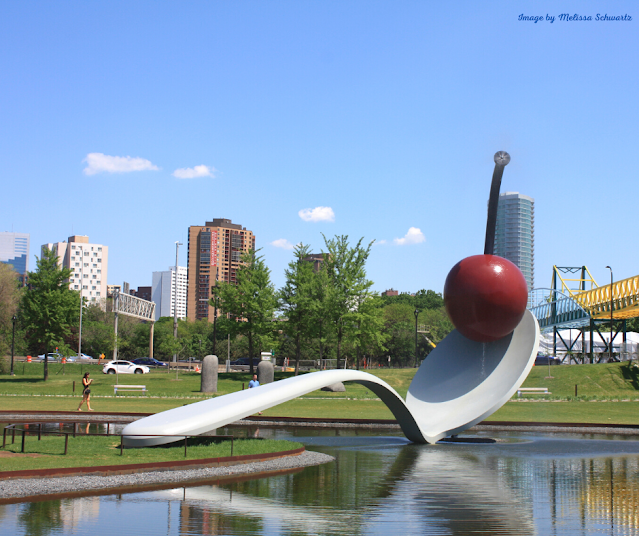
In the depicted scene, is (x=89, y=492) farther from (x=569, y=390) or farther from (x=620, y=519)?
(x=569, y=390)

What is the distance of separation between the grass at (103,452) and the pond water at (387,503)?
5.90ft

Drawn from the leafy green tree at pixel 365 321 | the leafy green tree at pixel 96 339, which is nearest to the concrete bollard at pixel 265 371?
the leafy green tree at pixel 365 321

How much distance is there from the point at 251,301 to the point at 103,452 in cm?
3149

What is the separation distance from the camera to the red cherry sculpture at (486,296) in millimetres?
17828

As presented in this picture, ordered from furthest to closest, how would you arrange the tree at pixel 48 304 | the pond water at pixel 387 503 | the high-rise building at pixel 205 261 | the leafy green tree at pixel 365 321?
the high-rise building at pixel 205 261, the tree at pixel 48 304, the leafy green tree at pixel 365 321, the pond water at pixel 387 503

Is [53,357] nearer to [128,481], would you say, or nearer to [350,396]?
[350,396]

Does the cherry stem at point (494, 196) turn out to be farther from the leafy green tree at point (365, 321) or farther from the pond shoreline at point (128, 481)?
the leafy green tree at point (365, 321)

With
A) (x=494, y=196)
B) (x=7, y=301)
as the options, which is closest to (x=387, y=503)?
(x=494, y=196)

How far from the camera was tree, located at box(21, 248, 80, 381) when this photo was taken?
141 ft

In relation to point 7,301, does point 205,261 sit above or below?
above

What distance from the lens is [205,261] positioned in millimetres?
174625

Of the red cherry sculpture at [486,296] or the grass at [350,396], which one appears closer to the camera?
the red cherry sculpture at [486,296]

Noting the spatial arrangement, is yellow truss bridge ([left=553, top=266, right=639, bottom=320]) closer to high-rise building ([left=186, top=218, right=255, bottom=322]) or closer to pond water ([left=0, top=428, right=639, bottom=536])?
pond water ([left=0, top=428, right=639, bottom=536])

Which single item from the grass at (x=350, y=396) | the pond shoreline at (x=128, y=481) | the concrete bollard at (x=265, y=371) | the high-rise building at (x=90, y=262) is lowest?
the grass at (x=350, y=396)
